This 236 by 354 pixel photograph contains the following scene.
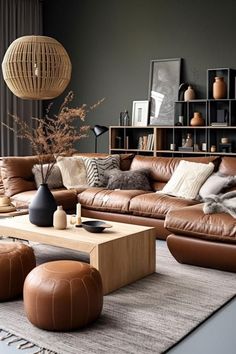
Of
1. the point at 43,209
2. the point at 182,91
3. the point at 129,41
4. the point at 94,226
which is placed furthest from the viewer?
the point at 129,41

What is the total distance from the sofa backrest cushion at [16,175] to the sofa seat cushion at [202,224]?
2232 mm

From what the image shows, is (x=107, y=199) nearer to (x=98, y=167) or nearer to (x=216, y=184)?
(x=98, y=167)

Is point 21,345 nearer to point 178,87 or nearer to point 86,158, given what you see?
point 86,158

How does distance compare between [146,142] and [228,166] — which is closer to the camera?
[228,166]

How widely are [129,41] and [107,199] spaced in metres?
3.15

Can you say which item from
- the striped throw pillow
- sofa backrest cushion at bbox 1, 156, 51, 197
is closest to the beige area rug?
the striped throw pillow

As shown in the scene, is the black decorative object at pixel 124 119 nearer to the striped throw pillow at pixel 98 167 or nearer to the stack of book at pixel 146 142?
the stack of book at pixel 146 142

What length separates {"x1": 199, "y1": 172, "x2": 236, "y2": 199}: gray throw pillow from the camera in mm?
5090

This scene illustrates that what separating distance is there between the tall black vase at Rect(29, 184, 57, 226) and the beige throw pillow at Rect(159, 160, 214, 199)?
173 centimetres

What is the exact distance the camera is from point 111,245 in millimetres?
3531

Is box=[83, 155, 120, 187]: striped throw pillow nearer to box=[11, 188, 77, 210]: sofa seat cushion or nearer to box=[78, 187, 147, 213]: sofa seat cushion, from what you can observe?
box=[78, 187, 147, 213]: sofa seat cushion

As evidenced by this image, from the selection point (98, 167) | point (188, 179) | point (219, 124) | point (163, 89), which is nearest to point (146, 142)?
point (163, 89)

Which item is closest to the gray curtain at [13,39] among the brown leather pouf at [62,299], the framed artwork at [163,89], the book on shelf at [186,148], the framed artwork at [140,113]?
the framed artwork at [140,113]

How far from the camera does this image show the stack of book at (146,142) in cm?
718
